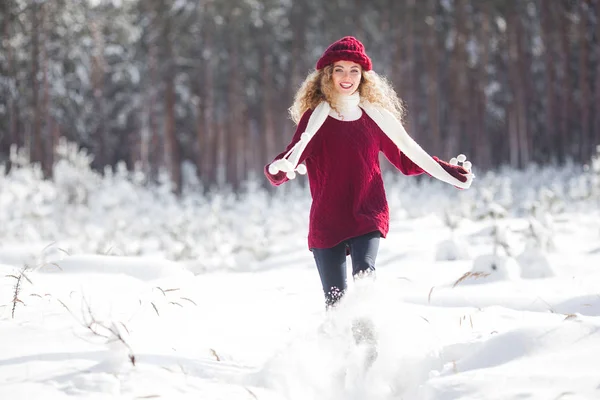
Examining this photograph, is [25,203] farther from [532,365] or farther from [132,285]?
[532,365]

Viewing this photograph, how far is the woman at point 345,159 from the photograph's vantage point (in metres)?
3.13

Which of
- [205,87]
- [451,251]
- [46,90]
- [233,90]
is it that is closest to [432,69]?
[233,90]

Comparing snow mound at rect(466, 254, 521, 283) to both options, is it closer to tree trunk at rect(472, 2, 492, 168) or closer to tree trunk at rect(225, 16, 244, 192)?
tree trunk at rect(472, 2, 492, 168)

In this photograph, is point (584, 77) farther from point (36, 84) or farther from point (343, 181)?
point (343, 181)

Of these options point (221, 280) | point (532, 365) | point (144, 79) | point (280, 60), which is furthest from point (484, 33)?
point (532, 365)

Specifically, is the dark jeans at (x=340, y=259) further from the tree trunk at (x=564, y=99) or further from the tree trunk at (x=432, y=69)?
the tree trunk at (x=432, y=69)

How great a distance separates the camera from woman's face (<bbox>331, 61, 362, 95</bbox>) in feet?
10.8

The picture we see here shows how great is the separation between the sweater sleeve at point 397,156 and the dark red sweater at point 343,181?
0.11 metres

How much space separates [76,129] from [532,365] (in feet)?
82.4

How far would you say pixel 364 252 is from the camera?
3.12 meters

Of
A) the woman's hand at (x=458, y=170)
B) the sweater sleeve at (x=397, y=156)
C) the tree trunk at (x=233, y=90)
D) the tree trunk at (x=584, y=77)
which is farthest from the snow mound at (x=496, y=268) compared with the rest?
the tree trunk at (x=233, y=90)

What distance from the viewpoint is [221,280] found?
5.13 meters

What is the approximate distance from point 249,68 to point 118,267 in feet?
86.9

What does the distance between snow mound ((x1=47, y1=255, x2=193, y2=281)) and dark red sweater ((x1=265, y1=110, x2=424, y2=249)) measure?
1.79m
